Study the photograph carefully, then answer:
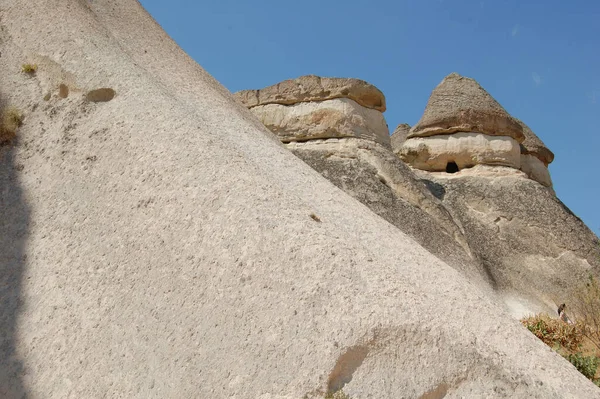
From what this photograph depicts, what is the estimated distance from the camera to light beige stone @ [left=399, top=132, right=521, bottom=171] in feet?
33.3

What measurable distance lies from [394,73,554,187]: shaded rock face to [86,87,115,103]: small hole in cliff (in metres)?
7.43

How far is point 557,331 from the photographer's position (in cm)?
683

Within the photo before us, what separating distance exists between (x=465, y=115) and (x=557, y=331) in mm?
4494

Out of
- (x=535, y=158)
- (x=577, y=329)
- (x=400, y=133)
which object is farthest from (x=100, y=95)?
(x=400, y=133)

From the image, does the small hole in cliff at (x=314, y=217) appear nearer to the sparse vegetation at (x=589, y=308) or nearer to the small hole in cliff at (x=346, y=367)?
the small hole in cliff at (x=346, y=367)

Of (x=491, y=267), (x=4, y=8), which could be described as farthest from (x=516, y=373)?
(x=491, y=267)

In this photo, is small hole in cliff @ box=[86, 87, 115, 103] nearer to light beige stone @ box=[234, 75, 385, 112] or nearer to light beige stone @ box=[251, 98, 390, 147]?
light beige stone @ box=[251, 98, 390, 147]

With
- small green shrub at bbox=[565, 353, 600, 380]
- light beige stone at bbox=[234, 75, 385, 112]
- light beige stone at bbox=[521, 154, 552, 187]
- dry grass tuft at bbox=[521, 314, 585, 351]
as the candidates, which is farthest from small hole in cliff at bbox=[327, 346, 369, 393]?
light beige stone at bbox=[521, 154, 552, 187]

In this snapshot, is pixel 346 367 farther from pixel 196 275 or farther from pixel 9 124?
pixel 9 124

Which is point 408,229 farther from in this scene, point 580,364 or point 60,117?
point 60,117

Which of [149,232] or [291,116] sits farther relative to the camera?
[291,116]

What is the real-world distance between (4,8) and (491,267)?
6046 millimetres

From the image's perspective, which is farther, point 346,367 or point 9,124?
point 9,124

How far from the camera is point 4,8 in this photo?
4414 millimetres
